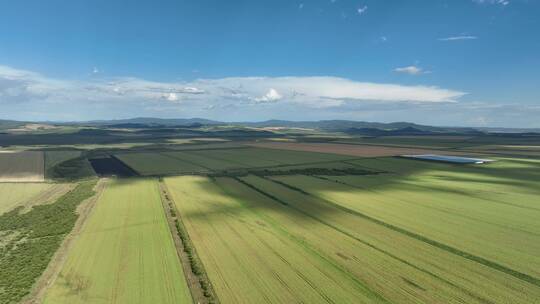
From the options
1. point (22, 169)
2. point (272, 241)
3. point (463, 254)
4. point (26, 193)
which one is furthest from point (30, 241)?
point (22, 169)

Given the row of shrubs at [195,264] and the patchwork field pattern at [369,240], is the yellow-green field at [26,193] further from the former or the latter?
the row of shrubs at [195,264]

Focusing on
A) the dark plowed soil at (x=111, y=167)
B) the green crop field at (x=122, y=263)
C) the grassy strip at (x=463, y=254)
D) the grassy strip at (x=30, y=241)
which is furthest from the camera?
the dark plowed soil at (x=111, y=167)

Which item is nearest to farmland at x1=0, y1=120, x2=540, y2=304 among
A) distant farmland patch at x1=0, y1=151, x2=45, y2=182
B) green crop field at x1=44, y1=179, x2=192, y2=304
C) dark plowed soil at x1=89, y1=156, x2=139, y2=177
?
green crop field at x1=44, y1=179, x2=192, y2=304

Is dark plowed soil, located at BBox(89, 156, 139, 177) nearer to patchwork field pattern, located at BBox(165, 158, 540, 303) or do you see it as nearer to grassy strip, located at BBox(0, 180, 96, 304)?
patchwork field pattern, located at BBox(165, 158, 540, 303)

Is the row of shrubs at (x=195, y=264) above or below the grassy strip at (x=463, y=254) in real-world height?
below

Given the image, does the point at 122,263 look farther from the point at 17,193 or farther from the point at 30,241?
the point at 17,193

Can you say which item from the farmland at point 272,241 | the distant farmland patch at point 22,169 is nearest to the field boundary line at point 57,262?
the farmland at point 272,241
